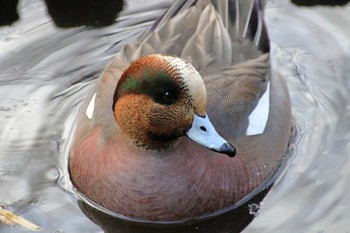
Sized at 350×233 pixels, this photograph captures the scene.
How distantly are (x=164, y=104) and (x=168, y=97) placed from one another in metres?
0.05

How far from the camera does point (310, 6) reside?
23.0 feet

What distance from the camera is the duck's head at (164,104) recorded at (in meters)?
4.70

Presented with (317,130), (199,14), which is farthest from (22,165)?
(317,130)

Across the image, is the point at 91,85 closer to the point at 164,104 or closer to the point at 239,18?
A: the point at 239,18

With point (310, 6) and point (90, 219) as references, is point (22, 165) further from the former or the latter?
point (310, 6)

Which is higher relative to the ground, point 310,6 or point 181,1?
point 181,1

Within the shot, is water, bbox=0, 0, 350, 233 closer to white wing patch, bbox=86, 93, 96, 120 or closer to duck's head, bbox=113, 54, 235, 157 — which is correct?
white wing patch, bbox=86, 93, 96, 120

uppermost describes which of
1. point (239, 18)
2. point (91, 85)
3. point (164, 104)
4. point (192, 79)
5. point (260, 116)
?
point (192, 79)

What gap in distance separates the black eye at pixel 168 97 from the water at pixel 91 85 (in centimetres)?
91

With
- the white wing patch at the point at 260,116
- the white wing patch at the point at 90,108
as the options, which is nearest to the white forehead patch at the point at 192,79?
the white wing patch at the point at 260,116

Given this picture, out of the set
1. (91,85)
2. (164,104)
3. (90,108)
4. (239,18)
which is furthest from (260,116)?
(91,85)

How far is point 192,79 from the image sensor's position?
4.67 metres

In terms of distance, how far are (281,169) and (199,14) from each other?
3.56 feet

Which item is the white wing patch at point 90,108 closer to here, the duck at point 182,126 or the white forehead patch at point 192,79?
the duck at point 182,126
